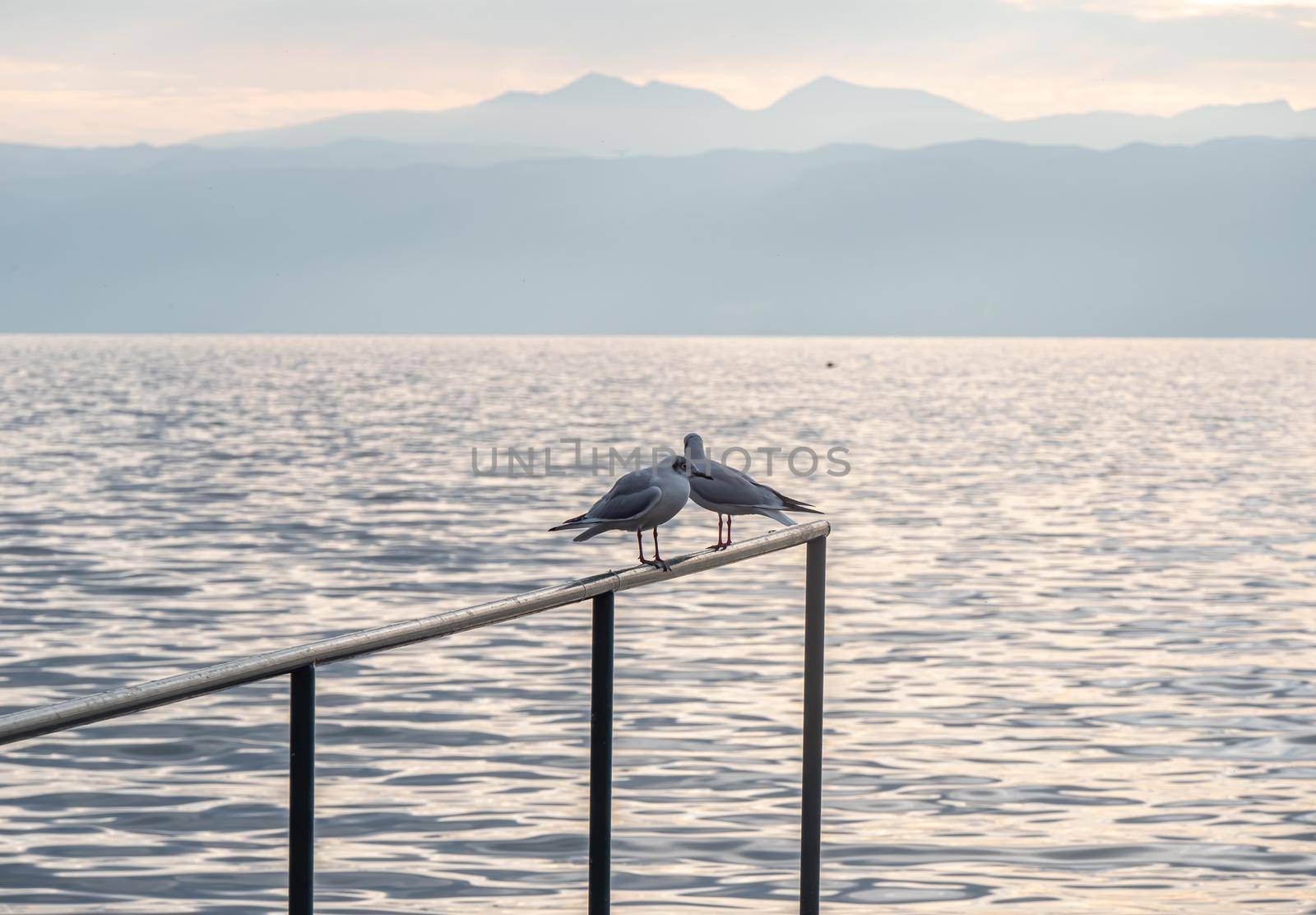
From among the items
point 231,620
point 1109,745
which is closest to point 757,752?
point 1109,745

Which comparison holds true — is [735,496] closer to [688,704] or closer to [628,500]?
[628,500]

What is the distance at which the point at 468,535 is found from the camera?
2580 centimetres

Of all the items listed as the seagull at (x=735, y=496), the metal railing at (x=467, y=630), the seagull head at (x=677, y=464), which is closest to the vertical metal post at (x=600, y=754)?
the metal railing at (x=467, y=630)

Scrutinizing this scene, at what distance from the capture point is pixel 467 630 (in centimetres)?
383

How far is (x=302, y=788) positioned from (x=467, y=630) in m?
0.62

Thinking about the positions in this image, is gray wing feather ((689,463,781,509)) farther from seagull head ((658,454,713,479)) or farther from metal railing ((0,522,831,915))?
metal railing ((0,522,831,915))

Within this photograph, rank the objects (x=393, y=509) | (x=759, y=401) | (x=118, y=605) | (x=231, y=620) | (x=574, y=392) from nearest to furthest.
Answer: (x=231, y=620) < (x=118, y=605) < (x=393, y=509) < (x=759, y=401) < (x=574, y=392)

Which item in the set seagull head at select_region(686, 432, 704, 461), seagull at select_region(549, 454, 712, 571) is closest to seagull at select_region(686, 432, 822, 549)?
seagull head at select_region(686, 432, 704, 461)

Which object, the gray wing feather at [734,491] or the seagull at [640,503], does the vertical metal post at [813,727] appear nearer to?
the seagull at [640,503]

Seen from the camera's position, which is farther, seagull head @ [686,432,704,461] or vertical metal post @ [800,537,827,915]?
seagull head @ [686,432,704,461]

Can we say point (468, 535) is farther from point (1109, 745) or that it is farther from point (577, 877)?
point (577, 877)

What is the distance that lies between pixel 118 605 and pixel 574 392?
67.8 metres

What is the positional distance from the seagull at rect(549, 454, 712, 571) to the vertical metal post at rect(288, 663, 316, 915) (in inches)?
82.9

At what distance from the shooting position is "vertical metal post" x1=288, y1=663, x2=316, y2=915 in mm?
3281
